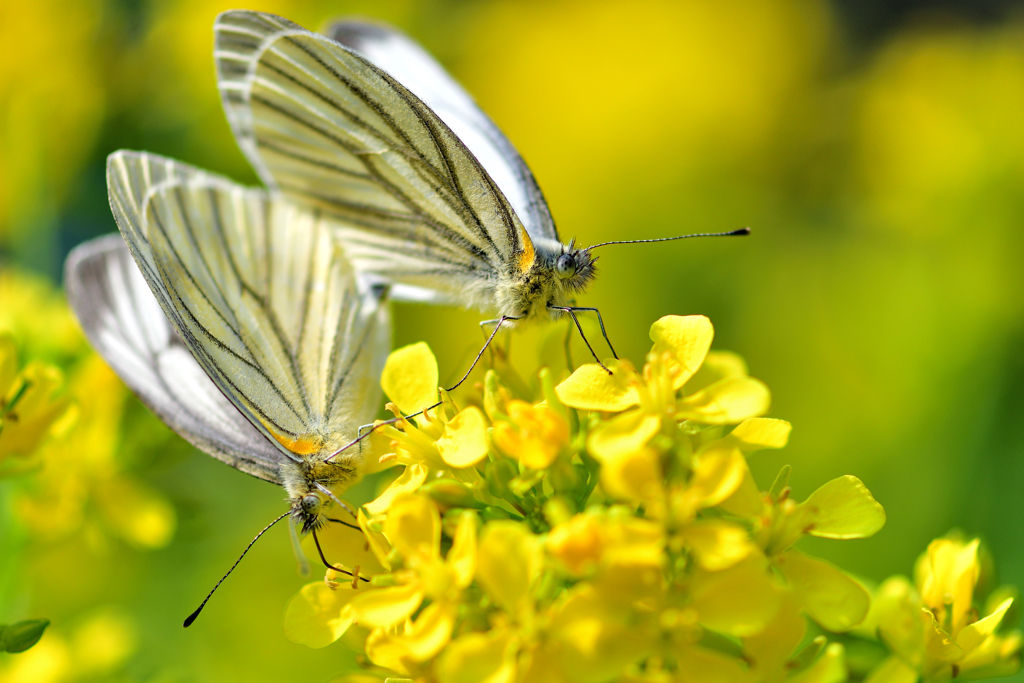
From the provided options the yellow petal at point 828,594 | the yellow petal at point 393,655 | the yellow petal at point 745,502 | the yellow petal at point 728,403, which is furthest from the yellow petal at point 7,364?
→ the yellow petal at point 828,594

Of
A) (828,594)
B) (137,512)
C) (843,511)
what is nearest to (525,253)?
(843,511)

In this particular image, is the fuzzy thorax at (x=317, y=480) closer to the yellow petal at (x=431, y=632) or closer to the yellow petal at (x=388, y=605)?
the yellow petal at (x=388, y=605)

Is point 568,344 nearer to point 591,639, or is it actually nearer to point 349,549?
point 349,549

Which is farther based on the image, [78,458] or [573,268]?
[78,458]

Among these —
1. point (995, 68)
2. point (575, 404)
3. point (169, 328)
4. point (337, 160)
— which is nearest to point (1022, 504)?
point (995, 68)

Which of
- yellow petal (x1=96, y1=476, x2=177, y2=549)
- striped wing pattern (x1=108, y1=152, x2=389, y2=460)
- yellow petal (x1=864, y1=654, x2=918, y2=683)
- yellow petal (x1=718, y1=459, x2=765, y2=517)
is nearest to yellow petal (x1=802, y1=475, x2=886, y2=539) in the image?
yellow petal (x1=718, y1=459, x2=765, y2=517)

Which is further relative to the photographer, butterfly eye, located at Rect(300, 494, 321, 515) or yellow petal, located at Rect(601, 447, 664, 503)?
butterfly eye, located at Rect(300, 494, 321, 515)

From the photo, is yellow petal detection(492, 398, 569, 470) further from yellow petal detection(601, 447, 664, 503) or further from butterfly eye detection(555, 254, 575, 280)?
butterfly eye detection(555, 254, 575, 280)

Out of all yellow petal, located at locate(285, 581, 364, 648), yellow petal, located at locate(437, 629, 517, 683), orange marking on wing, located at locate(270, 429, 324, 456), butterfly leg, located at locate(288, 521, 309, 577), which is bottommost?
butterfly leg, located at locate(288, 521, 309, 577)
